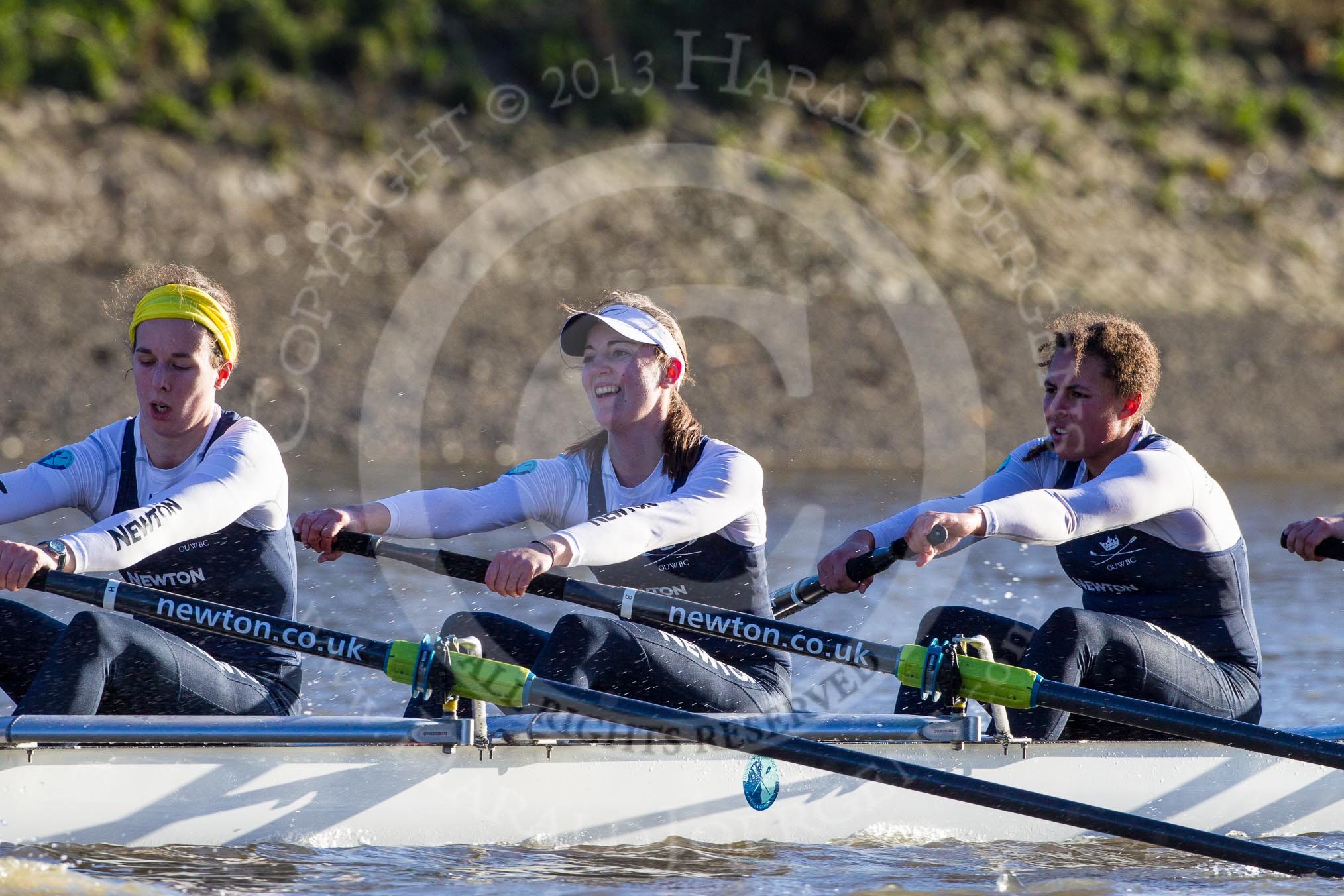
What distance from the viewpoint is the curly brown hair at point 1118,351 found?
162 inches

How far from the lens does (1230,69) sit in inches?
813

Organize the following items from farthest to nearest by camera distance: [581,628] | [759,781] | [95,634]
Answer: [759,781] → [581,628] → [95,634]

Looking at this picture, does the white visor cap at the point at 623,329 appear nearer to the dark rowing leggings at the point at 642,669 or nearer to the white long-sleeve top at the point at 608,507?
the white long-sleeve top at the point at 608,507

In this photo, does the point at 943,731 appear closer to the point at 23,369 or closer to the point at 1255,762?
the point at 1255,762

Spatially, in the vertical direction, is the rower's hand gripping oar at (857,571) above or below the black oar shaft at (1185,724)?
above

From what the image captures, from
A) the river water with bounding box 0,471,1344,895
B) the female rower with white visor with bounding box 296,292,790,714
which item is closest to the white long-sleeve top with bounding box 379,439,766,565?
the female rower with white visor with bounding box 296,292,790,714

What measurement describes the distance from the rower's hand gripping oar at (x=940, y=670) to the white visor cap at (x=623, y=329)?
2.19 ft

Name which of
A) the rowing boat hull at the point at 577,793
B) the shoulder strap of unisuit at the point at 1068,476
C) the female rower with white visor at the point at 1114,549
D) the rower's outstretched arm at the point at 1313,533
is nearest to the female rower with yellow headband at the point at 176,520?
the rowing boat hull at the point at 577,793

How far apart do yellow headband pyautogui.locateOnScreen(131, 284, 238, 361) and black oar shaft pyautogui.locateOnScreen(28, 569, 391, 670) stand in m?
0.70

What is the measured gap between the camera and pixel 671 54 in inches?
724

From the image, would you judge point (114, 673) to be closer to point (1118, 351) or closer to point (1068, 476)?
point (1068, 476)

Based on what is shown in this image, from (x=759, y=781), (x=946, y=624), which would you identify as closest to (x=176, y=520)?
(x=759, y=781)

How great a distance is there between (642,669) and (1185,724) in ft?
4.45

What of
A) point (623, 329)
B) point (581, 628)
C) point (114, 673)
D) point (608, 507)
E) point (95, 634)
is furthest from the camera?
point (608, 507)
